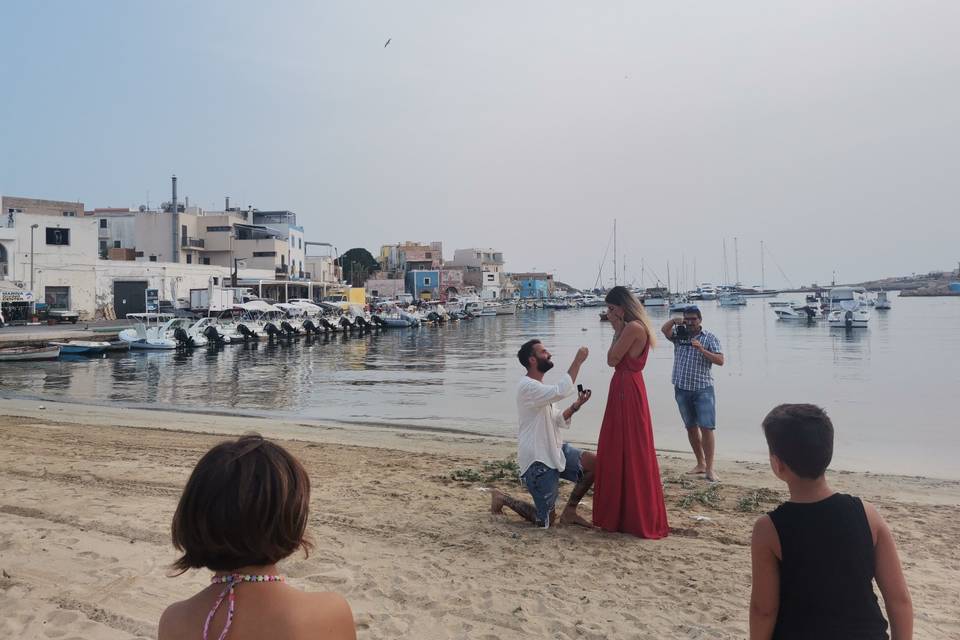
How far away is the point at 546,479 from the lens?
5688 mm

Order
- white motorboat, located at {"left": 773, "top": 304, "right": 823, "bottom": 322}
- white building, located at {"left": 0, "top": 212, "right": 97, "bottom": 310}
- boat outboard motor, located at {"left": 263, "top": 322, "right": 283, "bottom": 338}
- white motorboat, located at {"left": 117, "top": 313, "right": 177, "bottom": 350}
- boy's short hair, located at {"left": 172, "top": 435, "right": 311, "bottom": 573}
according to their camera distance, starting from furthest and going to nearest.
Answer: white motorboat, located at {"left": 773, "top": 304, "right": 823, "bottom": 322} → boat outboard motor, located at {"left": 263, "top": 322, "right": 283, "bottom": 338} → white building, located at {"left": 0, "top": 212, "right": 97, "bottom": 310} → white motorboat, located at {"left": 117, "top": 313, "right": 177, "bottom": 350} → boy's short hair, located at {"left": 172, "top": 435, "right": 311, "bottom": 573}

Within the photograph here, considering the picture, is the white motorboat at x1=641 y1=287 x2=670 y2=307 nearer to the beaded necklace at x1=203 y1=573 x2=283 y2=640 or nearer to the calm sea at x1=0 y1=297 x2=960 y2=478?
the calm sea at x1=0 y1=297 x2=960 y2=478

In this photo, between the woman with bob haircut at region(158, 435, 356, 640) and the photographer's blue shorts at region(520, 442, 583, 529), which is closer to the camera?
the woman with bob haircut at region(158, 435, 356, 640)

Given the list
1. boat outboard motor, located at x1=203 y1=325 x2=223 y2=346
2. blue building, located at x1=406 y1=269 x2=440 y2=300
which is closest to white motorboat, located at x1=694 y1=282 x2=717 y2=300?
blue building, located at x1=406 y1=269 x2=440 y2=300

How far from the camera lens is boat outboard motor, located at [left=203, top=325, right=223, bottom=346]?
43.7 meters

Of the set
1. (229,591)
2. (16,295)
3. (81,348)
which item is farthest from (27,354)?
(229,591)

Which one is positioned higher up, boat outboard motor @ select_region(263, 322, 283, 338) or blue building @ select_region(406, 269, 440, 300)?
blue building @ select_region(406, 269, 440, 300)

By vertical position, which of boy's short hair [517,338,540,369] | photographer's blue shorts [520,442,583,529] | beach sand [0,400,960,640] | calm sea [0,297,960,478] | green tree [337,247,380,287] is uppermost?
green tree [337,247,380,287]

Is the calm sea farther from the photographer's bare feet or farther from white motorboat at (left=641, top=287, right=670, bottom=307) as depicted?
white motorboat at (left=641, top=287, right=670, bottom=307)

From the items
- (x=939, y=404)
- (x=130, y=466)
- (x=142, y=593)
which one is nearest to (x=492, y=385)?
(x=939, y=404)

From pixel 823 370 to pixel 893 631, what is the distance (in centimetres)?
2976

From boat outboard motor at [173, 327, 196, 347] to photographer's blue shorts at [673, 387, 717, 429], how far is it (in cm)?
3784

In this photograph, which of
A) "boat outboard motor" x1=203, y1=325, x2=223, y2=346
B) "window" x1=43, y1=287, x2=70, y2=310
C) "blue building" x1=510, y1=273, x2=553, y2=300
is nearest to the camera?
"boat outboard motor" x1=203, y1=325, x2=223, y2=346

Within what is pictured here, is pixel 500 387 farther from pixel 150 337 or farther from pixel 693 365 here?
pixel 150 337
